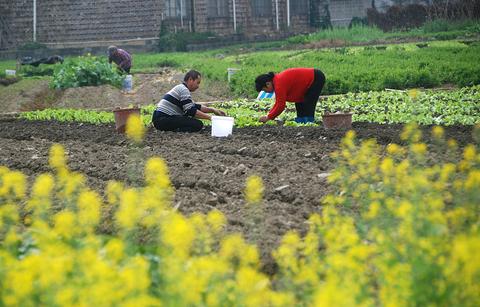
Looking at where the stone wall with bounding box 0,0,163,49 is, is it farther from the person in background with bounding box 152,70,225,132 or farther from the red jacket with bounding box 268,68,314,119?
the red jacket with bounding box 268,68,314,119

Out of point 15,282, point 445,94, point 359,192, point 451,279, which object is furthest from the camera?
point 445,94

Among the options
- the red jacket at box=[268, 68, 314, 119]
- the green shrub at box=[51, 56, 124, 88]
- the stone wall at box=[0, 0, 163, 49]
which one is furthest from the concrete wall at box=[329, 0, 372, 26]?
the red jacket at box=[268, 68, 314, 119]

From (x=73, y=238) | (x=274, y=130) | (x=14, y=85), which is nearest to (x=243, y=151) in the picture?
(x=274, y=130)

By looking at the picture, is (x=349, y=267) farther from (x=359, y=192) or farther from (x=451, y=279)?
(x=359, y=192)

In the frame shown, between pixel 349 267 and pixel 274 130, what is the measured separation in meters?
7.52

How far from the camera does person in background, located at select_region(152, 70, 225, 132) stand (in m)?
11.7

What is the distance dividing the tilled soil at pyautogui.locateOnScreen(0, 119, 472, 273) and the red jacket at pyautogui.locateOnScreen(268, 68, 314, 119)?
31cm

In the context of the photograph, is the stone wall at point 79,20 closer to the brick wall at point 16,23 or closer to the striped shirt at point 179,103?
the brick wall at point 16,23

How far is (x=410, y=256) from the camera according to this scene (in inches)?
165

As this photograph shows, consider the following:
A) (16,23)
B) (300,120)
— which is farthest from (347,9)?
(300,120)

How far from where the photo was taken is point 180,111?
476 inches

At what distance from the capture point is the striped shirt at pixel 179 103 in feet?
38.4

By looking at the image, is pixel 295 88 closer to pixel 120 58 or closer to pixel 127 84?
pixel 127 84

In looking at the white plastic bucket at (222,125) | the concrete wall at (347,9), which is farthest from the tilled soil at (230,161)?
the concrete wall at (347,9)
